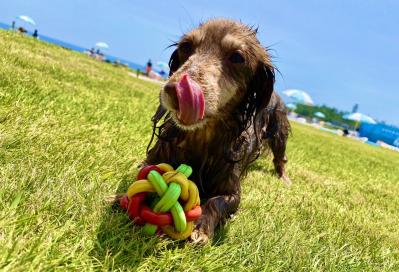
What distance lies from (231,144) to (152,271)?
5.06 feet

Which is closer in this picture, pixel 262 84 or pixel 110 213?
pixel 110 213

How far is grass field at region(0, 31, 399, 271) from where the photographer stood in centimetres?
211

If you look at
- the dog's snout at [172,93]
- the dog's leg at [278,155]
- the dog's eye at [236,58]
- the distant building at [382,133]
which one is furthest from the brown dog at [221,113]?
the distant building at [382,133]

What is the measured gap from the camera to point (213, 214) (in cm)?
301

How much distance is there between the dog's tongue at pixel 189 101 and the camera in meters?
2.56

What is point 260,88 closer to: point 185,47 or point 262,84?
point 262,84

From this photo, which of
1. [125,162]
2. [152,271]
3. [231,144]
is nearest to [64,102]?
[125,162]

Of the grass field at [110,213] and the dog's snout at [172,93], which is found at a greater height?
the dog's snout at [172,93]

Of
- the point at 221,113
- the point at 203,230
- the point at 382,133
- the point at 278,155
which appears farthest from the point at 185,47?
the point at 382,133

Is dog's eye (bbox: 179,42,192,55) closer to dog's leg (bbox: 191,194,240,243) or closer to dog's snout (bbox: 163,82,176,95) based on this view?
dog's snout (bbox: 163,82,176,95)

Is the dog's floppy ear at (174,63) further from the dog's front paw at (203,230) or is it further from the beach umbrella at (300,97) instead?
the beach umbrella at (300,97)

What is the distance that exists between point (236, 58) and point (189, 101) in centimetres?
86

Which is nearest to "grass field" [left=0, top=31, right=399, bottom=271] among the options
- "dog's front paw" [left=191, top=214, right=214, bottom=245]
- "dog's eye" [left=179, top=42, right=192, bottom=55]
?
"dog's front paw" [left=191, top=214, right=214, bottom=245]

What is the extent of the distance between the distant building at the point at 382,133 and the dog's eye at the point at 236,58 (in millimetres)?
50230
